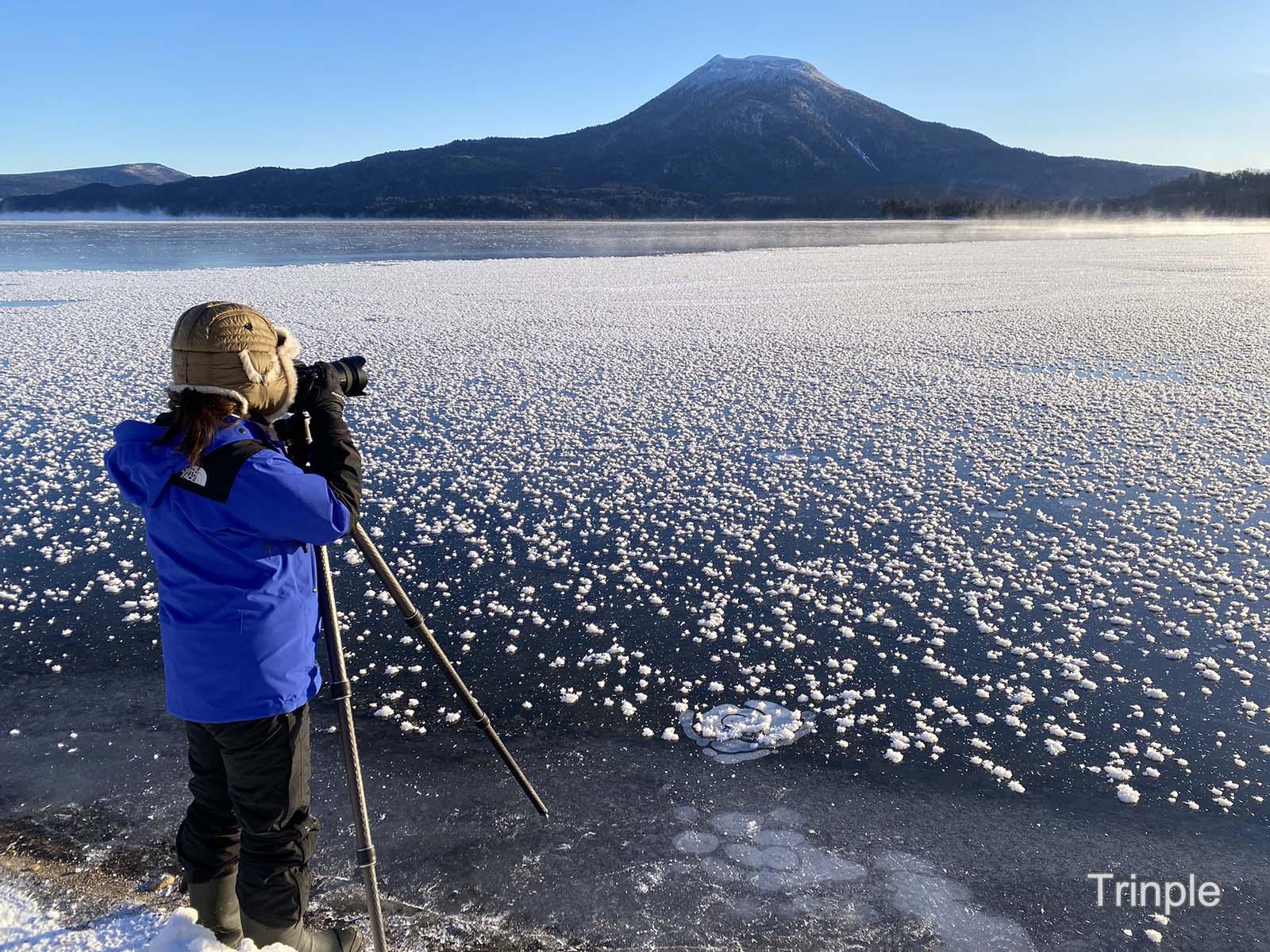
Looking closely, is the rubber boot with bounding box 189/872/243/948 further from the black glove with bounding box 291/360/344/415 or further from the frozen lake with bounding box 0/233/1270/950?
the black glove with bounding box 291/360/344/415

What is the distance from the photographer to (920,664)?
4848 mm

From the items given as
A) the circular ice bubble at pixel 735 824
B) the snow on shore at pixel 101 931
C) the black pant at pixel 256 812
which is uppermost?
the black pant at pixel 256 812

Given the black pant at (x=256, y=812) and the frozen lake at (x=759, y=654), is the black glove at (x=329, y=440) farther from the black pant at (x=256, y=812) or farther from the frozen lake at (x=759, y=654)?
the frozen lake at (x=759, y=654)

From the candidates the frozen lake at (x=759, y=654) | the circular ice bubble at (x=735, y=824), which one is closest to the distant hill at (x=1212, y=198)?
the frozen lake at (x=759, y=654)

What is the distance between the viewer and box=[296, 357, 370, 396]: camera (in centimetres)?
267

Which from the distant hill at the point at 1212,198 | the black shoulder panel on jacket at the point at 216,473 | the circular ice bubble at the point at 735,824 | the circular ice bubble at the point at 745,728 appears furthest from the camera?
the distant hill at the point at 1212,198

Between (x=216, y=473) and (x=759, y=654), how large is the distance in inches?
136

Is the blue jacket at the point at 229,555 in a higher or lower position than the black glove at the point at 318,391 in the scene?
lower

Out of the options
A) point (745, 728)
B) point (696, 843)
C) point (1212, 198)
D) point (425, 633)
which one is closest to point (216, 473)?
point (425, 633)

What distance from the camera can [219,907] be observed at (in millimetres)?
2695

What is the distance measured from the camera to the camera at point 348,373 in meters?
2.67

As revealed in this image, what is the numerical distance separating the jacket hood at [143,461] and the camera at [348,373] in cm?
48

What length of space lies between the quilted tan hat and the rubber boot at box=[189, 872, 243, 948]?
150 centimetres
